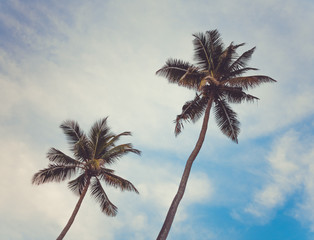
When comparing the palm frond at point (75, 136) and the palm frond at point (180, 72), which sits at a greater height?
the palm frond at point (180, 72)

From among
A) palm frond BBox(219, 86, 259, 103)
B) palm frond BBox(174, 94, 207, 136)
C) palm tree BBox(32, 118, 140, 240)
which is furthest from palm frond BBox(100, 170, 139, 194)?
palm frond BBox(219, 86, 259, 103)

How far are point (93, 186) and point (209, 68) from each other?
1122 centimetres

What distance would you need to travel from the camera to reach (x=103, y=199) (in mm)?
18062

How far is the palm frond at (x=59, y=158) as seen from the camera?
664 inches

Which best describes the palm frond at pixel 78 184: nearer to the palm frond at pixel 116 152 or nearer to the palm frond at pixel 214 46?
the palm frond at pixel 116 152

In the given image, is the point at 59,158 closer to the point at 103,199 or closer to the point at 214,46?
the point at 103,199

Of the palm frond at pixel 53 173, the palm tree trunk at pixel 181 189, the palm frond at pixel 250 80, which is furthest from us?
the palm frond at pixel 53 173

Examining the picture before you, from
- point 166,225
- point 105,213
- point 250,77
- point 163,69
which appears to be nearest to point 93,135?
point 105,213

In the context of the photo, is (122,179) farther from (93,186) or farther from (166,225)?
(166,225)

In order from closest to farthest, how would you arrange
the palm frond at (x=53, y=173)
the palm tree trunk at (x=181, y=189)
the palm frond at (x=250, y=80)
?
1. the palm tree trunk at (x=181, y=189)
2. the palm frond at (x=250, y=80)
3. the palm frond at (x=53, y=173)

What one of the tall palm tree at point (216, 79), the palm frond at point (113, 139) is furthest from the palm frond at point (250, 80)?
the palm frond at point (113, 139)

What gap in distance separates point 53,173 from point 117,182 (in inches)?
170

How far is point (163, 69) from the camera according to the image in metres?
15.9

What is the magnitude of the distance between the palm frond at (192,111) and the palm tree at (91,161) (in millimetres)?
3955
